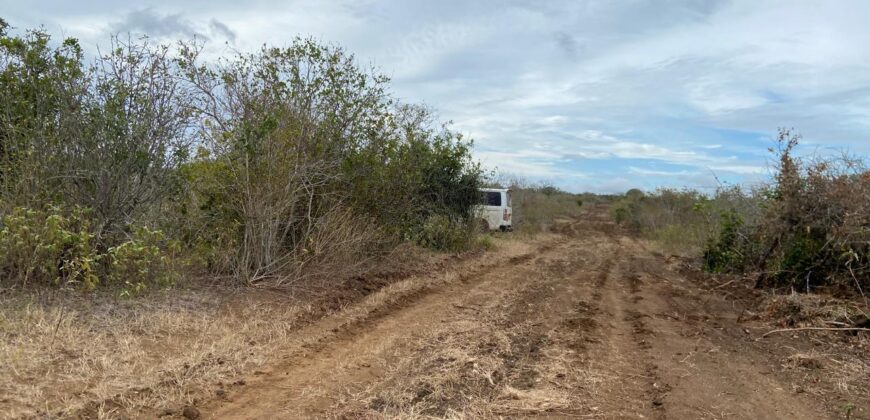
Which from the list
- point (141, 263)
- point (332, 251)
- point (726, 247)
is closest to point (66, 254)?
point (141, 263)

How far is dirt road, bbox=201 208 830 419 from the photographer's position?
4.27 m

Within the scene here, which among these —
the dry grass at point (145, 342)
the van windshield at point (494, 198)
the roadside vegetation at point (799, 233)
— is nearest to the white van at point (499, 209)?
the van windshield at point (494, 198)

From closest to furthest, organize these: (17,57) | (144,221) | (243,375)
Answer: (243,375), (17,57), (144,221)

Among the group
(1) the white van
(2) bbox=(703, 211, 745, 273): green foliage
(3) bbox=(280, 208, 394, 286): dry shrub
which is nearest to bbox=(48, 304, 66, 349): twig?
(3) bbox=(280, 208, 394, 286): dry shrub

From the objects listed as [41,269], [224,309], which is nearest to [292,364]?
[224,309]

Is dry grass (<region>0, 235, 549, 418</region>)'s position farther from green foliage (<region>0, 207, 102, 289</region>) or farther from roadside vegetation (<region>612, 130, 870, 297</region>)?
roadside vegetation (<region>612, 130, 870, 297</region>)

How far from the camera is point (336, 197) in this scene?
10.3 metres

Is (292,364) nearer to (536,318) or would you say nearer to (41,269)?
(41,269)

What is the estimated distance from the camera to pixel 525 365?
5332 mm

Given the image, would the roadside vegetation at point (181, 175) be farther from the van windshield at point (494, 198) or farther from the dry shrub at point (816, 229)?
the van windshield at point (494, 198)

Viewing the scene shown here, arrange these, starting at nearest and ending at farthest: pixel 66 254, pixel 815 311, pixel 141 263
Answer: pixel 141 263, pixel 66 254, pixel 815 311

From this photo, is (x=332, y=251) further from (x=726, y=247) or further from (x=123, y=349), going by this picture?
(x=726, y=247)

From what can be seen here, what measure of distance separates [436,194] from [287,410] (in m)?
12.0

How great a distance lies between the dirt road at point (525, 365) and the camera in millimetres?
4273
